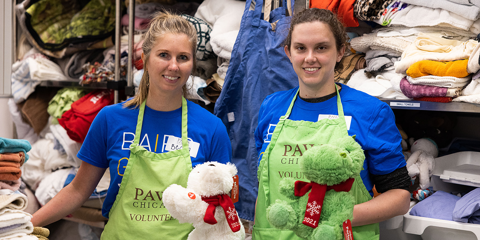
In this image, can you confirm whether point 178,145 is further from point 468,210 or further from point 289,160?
point 468,210

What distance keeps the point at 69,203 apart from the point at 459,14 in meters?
1.52

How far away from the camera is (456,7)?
4.72 feet

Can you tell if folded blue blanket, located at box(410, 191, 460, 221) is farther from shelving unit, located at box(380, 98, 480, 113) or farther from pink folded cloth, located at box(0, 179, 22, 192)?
pink folded cloth, located at box(0, 179, 22, 192)

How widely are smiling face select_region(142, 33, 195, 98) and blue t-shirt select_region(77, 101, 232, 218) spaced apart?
0.11 metres

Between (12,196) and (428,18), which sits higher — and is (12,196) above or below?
below

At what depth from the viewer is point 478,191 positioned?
1375 millimetres

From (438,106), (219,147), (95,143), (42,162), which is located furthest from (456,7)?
(42,162)

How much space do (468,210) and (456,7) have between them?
74 centimetres

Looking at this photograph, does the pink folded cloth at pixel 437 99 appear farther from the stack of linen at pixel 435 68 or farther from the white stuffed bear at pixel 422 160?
the white stuffed bear at pixel 422 160

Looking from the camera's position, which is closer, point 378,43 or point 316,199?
point 316,199

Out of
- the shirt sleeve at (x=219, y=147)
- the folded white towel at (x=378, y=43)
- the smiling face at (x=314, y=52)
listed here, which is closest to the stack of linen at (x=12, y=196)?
the shirt sleeve at (x=219, y=147)

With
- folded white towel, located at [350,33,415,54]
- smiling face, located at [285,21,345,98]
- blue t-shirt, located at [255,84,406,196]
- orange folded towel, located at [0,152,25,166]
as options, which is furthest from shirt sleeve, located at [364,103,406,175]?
orange folded towel, located at [0,152,25,166]

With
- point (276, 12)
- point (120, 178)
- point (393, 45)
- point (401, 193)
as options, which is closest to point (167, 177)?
point (120, 178)

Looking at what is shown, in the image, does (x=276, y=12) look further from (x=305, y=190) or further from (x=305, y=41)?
(x=305, y=190)
